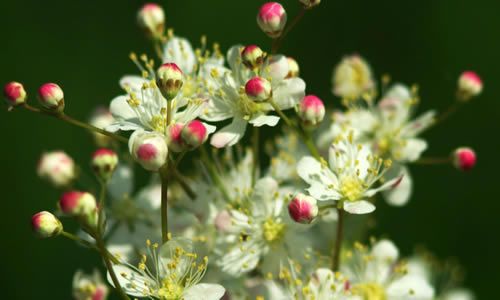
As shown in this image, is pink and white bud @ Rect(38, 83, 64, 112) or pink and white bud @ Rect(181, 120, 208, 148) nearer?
pink and white bud @ Rect(181, 120, 208, 148)

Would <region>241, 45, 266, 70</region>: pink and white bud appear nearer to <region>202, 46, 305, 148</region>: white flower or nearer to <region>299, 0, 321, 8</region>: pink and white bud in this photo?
<region>202, 46, 305, 148</region>: white flower

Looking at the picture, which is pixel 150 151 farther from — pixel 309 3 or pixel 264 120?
pixel 309 3

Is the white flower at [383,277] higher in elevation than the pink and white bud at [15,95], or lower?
lower

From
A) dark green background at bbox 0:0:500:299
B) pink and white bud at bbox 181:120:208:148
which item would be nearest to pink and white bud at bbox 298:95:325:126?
pink and white bud at bbox 181:120:208:148

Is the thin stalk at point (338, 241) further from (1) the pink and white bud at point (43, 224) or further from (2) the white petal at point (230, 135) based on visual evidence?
(1) the pink and white bud at point (43, 224)

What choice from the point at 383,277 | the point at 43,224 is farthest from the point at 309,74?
the point at 43,224

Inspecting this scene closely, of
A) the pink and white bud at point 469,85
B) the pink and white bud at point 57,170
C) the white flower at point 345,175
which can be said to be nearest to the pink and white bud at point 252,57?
the white flower at point 345,175

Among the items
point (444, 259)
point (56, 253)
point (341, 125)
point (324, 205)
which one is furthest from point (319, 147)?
point (56, 253)

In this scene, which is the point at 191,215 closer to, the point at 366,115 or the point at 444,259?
the point at 366,115
